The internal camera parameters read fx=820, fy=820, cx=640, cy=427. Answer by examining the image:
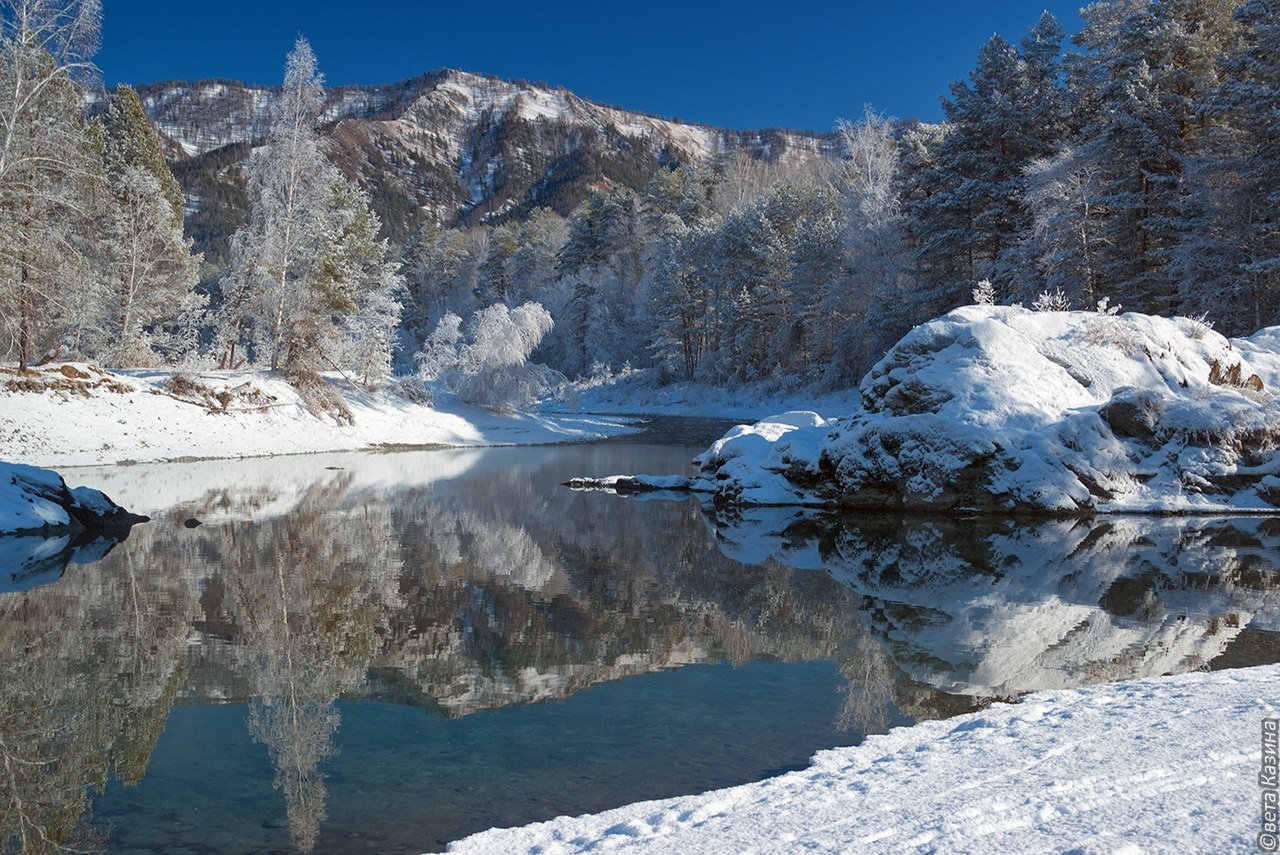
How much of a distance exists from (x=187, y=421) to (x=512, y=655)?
842 inches

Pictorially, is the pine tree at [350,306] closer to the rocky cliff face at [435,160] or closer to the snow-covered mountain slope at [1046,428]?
the snow-covered mountain slope at [1046,428]

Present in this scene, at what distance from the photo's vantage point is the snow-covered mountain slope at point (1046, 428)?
14.2 meters

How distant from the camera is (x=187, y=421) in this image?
2409 cm

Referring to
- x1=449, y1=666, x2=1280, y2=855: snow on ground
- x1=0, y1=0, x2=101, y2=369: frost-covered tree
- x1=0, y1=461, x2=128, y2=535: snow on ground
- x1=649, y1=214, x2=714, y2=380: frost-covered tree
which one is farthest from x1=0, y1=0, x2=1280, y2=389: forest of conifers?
x1=449, y1=666, x2=1280, y2=855: snow on ground

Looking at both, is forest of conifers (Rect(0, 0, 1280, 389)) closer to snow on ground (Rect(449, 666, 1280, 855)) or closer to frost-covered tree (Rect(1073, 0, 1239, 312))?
frost-covered tree (Rect(1073, 0, 1239, 312))

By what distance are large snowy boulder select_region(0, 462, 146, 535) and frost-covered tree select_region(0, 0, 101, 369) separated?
5.57 metres

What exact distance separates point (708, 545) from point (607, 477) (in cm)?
844

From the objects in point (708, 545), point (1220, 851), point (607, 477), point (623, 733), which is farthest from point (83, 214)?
point (1220, 851)

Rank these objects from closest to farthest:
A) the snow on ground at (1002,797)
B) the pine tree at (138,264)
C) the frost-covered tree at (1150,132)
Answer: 1. the snow on ground at (1002,797)
2. the frost-covered tree at (1150,132)
3. the pine tree at (138,264)

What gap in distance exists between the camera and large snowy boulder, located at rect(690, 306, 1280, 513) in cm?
1421

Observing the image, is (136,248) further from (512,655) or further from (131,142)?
(512,655)

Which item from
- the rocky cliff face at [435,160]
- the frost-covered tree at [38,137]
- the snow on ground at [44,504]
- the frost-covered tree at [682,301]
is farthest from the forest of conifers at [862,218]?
the rocky cliff face at [435,160]

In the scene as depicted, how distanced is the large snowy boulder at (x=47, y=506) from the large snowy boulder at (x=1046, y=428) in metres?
11.0

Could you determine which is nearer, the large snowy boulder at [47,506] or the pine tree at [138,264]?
the large snowy boulder at [47,506]
